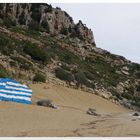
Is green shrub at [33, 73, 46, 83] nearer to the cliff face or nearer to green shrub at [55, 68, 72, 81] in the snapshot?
green shrub at [55, 68, 72, 81]

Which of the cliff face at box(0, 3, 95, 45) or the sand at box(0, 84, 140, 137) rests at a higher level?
the cliff face at box(0, 3, 95, 45)

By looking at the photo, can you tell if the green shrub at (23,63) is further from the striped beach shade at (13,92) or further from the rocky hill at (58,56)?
the striped beach shade at (13,92)

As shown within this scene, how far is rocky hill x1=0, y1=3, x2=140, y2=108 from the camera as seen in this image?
3110 centimetres

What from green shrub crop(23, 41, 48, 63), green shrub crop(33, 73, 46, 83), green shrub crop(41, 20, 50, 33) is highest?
green shrub crop(41, 20, 50, 33)

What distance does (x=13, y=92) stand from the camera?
799 inches

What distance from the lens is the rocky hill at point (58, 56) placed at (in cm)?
3110

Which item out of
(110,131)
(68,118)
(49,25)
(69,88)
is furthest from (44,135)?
(49,25)

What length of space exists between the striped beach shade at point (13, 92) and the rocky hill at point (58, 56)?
9.57 ft

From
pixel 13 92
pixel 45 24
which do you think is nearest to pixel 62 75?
pixel 13 92

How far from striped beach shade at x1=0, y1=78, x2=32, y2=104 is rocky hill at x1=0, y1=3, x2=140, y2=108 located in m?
2.92

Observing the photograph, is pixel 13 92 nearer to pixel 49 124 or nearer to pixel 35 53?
pixel 49 124

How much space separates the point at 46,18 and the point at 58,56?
2417 cm

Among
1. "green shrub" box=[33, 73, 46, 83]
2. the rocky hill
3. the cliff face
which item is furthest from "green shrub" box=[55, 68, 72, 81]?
the cliff face

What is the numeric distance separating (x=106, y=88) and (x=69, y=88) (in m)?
7.97
